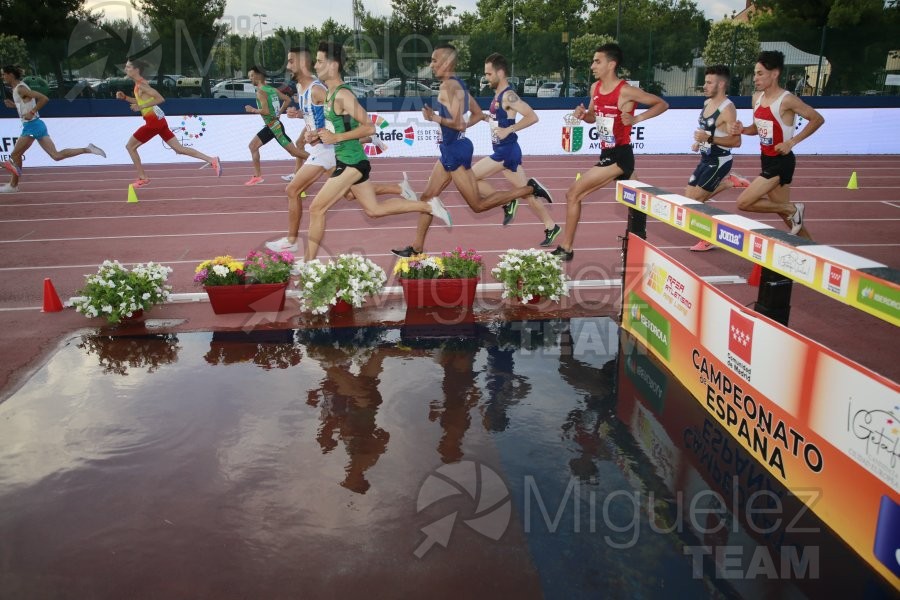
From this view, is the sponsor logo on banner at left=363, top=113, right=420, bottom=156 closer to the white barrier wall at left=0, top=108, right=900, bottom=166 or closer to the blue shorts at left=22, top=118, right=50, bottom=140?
the white barrier wall at left=0, top=108, right=900, bottom=166

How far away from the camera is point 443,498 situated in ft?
12.5

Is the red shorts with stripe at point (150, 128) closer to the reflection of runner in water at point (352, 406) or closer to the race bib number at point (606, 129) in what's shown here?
the race bib number at point (606, 129)

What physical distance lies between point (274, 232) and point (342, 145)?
3.84 meters

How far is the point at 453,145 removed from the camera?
25.5ft

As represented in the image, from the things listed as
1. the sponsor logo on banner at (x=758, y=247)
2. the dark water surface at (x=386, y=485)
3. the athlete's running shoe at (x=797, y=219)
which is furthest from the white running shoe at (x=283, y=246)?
the sponsor logo on banner at (x=758, y=247)

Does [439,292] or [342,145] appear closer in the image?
[439,292]

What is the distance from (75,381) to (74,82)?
20794mm

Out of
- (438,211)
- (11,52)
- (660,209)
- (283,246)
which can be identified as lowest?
(283,246)

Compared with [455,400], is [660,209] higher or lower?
higher

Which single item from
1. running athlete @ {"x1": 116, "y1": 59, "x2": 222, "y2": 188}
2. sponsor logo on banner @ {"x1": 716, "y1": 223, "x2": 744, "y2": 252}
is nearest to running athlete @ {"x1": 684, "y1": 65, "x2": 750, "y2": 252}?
A: sponsor logo on banner @ {"x1": 716, "y1": 223, "x2": 744, "y2": 252}

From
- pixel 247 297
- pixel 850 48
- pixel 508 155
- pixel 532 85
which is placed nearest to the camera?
pixel 247 297

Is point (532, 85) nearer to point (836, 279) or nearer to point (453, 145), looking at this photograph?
point (453, 145)

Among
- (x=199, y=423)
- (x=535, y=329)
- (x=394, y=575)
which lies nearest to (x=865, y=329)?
(x=535, y=329)

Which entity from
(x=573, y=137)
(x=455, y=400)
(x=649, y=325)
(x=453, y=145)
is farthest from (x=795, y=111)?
(x=573, y=137)
